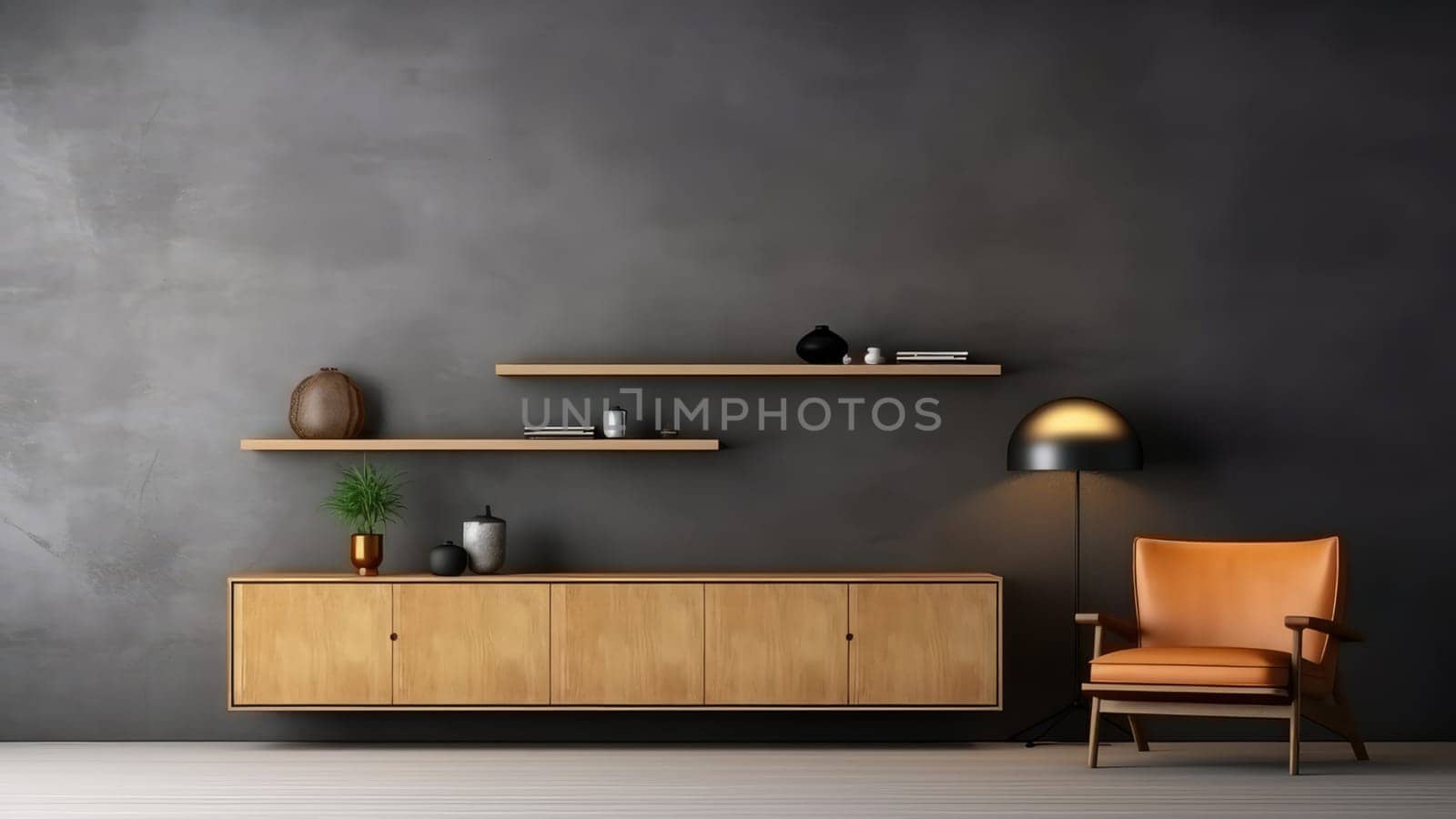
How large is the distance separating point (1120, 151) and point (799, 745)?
9.74 feet

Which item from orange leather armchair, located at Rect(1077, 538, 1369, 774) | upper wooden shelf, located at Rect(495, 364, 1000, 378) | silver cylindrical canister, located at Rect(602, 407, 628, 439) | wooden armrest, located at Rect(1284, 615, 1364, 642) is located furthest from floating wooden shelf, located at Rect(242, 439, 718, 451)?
wooden armrest, located at Rect(1284, 615, 1364, 642)

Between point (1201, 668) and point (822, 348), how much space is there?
2004 mm

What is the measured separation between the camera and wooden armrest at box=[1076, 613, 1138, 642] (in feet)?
18.0

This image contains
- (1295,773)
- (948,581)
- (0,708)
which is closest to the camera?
(1295,773)

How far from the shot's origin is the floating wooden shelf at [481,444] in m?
5.96

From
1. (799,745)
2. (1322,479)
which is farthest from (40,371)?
(1322,479)

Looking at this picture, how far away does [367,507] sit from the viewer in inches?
237

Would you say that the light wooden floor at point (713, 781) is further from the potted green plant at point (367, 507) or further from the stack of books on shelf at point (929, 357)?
the stack of books on shelf at point (929, 357)

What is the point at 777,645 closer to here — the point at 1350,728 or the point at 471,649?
the point at 471,649

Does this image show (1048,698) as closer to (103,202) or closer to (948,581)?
(948,581)

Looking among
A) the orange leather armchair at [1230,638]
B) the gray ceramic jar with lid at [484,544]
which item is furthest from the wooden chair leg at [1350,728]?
the gray ceramic jar with lid at [484,544]

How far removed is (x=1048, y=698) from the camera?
6.18 metres

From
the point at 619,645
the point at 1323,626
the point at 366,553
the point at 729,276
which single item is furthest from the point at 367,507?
the point at 1323,626

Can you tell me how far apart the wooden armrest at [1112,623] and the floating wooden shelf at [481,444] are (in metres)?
1.66
